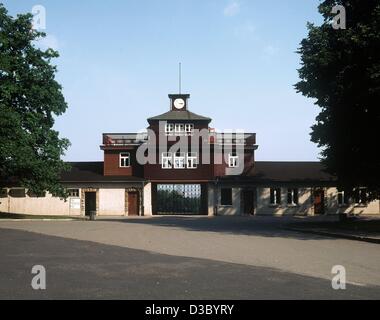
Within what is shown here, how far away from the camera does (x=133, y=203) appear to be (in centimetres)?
4416

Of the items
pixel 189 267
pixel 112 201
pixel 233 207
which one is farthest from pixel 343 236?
pixel 112 201

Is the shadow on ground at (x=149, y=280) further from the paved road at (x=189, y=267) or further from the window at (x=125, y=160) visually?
the window at (x=125, y=160)

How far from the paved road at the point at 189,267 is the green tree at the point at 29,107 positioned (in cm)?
1568

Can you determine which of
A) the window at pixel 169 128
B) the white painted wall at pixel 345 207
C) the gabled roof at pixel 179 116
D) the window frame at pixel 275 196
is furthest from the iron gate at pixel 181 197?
the white painted wall at pixel 345 207

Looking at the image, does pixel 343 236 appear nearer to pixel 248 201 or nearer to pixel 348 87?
pixel 348 87

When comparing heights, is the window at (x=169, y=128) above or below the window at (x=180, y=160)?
above

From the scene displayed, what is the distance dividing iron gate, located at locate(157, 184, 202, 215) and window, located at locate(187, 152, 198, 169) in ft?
6.34

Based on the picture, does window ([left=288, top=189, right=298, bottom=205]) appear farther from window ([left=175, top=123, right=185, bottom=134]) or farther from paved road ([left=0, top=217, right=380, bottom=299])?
paved road ([left=0, top=217, right=380, bottom=299])

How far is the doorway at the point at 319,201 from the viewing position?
44.6 metres

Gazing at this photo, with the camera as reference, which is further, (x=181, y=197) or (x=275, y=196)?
(x=181, y=197)

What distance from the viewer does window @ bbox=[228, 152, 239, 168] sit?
151 feet

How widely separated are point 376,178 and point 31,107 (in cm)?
2564

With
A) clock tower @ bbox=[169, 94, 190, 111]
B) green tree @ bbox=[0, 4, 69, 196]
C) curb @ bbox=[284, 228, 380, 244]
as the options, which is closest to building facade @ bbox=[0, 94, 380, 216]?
clock tower @ bbox=[169, 94, 190, 111]

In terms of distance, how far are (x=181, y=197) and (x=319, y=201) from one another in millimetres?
13529
